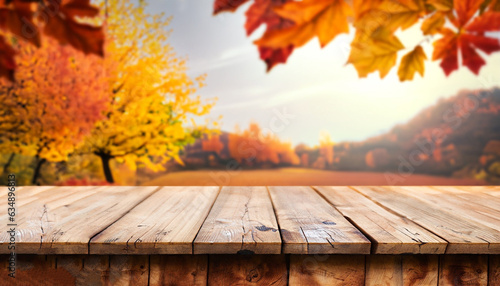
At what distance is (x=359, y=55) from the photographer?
40cm

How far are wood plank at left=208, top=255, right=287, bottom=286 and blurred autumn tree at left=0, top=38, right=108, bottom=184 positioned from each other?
278 cm

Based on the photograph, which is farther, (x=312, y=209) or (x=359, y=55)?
(x=312, y=209)

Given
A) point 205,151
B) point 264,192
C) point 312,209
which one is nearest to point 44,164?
point 205,151

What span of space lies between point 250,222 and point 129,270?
294 millimetres

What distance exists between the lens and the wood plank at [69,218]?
28.0 inches

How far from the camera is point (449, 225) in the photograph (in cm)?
85

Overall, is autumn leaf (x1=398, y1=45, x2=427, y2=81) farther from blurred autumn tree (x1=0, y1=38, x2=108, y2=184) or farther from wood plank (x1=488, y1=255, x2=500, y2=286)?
blurred autumn tree (x1=0, y1=38, x2=108, y2=184)

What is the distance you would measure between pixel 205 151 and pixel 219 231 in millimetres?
3638

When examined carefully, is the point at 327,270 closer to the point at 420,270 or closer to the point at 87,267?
the point at 420,270

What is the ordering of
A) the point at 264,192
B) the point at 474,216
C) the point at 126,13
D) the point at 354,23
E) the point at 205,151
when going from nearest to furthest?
the point at 354,23
the point at 474,216
the point at 264,192
the point at 126,13
the point at 205,151

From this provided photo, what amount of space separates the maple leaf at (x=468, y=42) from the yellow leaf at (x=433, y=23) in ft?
0.05

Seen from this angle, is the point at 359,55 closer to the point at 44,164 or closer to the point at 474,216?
the point at 474,216

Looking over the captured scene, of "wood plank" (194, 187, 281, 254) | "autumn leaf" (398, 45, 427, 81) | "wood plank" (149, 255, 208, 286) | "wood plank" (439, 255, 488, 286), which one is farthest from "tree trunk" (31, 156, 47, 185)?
"autumn leaf" (398, 45, 427, 81)

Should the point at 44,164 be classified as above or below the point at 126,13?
below
